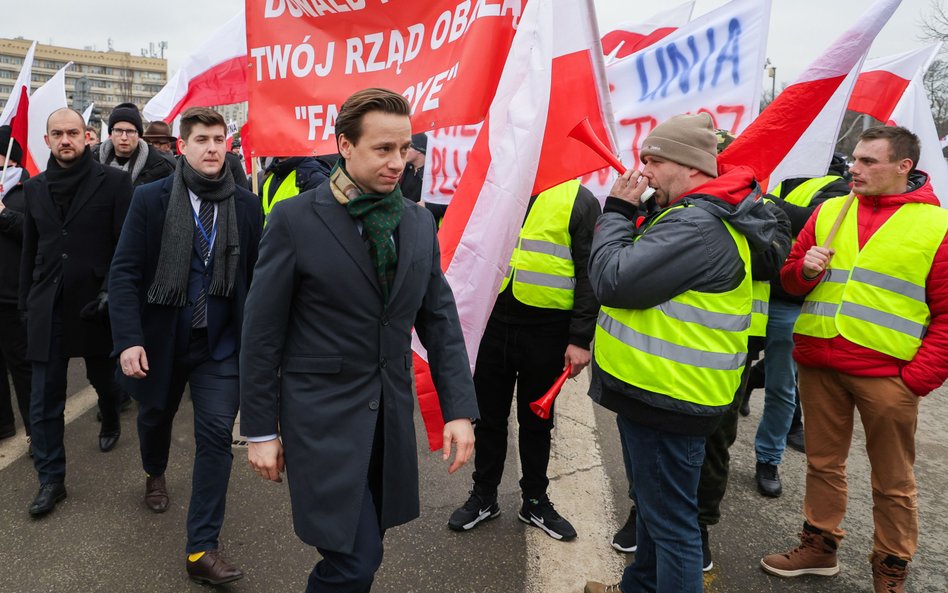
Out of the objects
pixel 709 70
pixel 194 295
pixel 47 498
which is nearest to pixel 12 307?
pixel 47 498

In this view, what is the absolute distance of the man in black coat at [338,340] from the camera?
2080mm

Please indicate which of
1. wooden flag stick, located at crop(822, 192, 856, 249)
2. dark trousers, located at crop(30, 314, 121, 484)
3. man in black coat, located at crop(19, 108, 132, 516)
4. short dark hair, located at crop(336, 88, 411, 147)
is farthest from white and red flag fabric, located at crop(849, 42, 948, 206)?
dark trousers, located at crop(30, 314, 121, 484)

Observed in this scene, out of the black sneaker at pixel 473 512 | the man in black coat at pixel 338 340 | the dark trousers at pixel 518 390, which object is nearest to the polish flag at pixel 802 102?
the dark trousers at pixel 518 390

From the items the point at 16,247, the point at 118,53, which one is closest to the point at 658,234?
the point at 16,247

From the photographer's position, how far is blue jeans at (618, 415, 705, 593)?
2383mm

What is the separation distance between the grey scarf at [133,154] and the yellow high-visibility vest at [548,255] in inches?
140

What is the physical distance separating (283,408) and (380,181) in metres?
0.79

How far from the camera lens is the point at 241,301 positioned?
3133mm

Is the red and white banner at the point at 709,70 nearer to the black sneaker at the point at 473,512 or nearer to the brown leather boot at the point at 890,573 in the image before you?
the black sneaker at the point at 473,512

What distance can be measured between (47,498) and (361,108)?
Result: 291 centimetres

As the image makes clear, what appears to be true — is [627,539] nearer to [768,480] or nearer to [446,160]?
[768,480]

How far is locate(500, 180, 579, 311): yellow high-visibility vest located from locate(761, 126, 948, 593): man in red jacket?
113 centimetres

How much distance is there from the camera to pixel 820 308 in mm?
3178

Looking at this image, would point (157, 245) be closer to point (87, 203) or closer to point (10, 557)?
point (87, 203)
